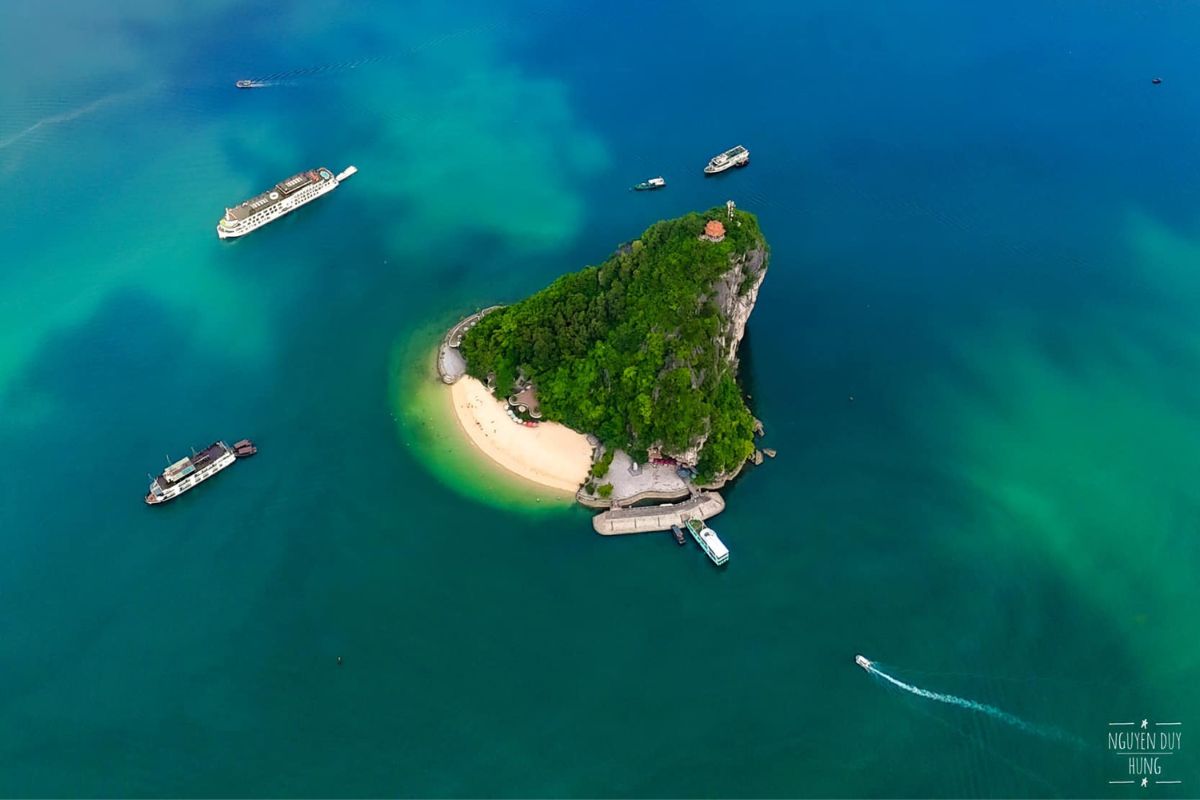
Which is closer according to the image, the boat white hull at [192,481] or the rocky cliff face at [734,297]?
the boat white hull at [192,481]

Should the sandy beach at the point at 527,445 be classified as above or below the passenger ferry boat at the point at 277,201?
below

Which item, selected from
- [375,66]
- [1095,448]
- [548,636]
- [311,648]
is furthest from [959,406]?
[375,66]

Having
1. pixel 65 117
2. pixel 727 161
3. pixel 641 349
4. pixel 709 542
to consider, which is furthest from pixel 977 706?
pixel 65 117

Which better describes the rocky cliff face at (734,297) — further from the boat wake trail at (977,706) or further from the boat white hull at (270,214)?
the boat white hull at (270,214)

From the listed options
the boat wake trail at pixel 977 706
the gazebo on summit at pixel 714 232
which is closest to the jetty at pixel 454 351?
the gazebo on summit at pixel 714 232

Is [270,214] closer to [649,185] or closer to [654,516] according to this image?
[649,185]

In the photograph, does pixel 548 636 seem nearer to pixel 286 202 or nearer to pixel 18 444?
pixel 18 444
